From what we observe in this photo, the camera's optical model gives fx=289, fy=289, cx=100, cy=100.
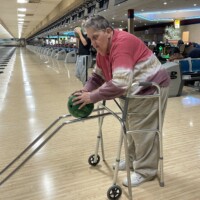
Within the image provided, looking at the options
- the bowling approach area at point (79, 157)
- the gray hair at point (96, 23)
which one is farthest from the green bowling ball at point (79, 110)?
the bowling approach area at point (79, 157)

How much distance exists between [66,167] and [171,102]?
3.23m

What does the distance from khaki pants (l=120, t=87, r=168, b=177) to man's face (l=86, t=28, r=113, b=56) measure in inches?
18.4

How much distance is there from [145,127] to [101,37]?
2.60 feet

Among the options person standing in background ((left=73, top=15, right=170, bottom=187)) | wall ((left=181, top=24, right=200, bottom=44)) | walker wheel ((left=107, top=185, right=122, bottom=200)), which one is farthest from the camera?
wall ((left=181, top=24, right=200, bottom=44))

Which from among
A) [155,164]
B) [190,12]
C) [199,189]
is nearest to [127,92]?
[155,164]

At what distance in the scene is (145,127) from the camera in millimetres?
2279

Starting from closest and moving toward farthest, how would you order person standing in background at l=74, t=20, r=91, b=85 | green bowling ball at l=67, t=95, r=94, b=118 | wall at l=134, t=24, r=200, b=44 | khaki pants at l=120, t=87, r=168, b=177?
green bowling ball at l=67, t=95, r=94, b=118, khaki pants at l=120, t=87, r=168, b=177, person standing in background at l=74, t=20, r=91, b=85, wall at l=134, t=24, r=200, b=44

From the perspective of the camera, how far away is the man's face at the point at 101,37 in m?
1.96

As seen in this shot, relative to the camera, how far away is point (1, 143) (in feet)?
11.0

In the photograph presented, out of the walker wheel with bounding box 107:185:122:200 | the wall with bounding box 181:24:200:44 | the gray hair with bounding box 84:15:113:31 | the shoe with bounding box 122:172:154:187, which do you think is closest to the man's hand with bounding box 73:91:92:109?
the gray hair with bounding box 84:15:113:31

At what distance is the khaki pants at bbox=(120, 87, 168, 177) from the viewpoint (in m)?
2.24

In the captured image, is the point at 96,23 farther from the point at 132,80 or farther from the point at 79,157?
the point at 79,157

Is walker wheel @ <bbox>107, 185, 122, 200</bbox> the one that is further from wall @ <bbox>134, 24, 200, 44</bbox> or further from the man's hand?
wall @ <bbox>134, 24, 200, 44</bbox>

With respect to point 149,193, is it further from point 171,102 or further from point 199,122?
point 171,102
